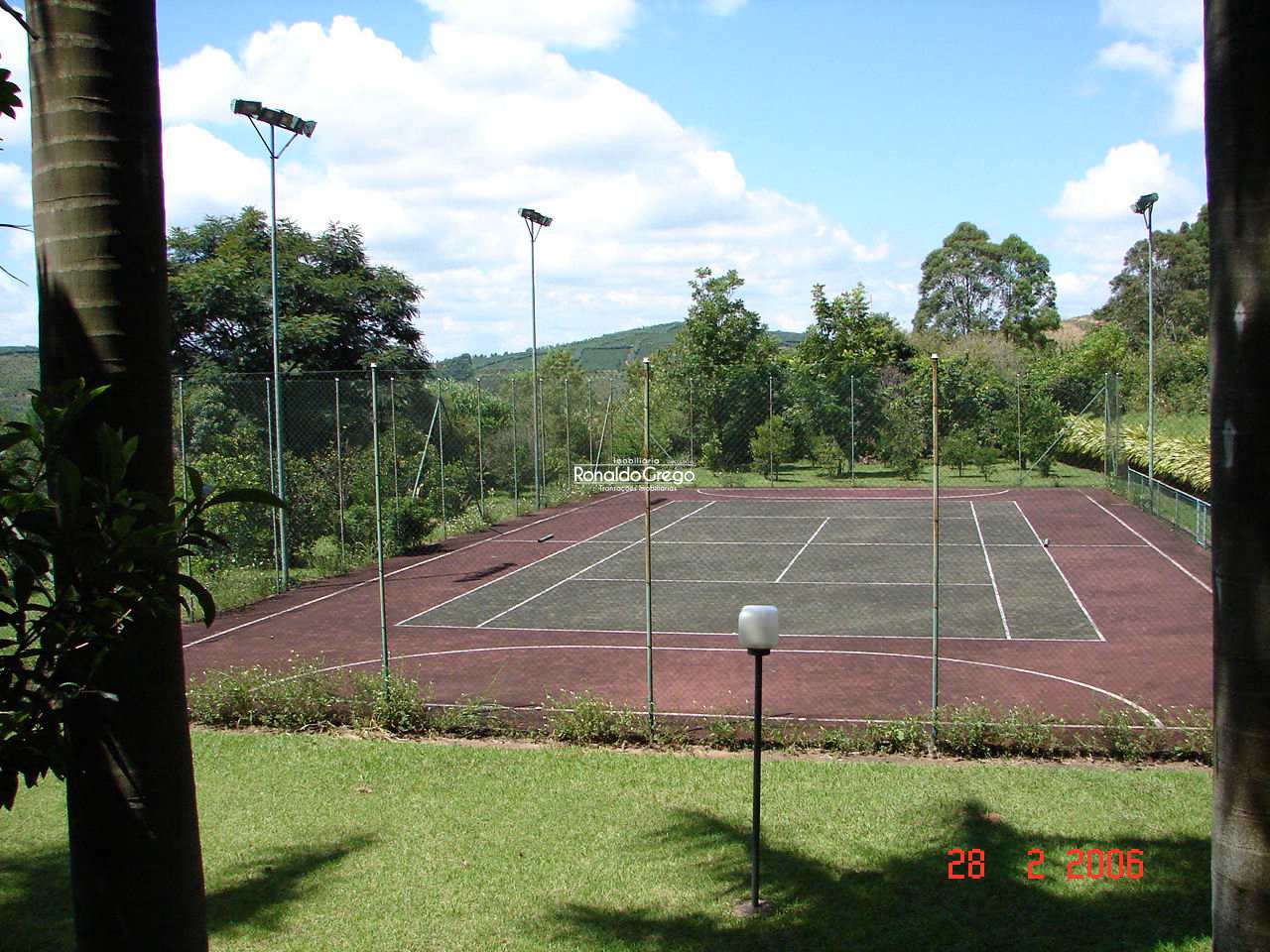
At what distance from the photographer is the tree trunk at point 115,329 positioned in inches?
101

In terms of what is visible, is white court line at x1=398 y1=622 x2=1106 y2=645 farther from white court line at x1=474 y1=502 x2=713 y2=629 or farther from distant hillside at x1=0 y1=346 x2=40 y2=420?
Answer: distant hillside at x1=0 y1=346 x2=40 y2=420

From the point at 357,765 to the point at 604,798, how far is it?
2108 mm

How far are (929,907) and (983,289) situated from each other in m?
71.4

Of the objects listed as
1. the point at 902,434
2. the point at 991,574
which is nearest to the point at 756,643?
the point at 991,574

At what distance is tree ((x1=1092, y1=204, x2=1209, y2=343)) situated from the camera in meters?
59.2

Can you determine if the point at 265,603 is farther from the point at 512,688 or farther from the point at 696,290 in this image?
the point at 696,290

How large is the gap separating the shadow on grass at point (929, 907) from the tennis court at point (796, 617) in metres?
3.19

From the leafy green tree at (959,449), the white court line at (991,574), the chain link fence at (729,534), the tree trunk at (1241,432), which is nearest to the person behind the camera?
the tree trunk at (1241,432)

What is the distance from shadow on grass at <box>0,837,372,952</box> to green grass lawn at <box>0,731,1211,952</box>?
17 mm

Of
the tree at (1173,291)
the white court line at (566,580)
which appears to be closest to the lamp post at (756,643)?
the white court line at (566,580)

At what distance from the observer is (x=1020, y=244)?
228 ft

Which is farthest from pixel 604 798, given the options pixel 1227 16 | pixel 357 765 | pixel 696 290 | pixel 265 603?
pixel 696 290

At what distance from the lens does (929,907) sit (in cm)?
518
